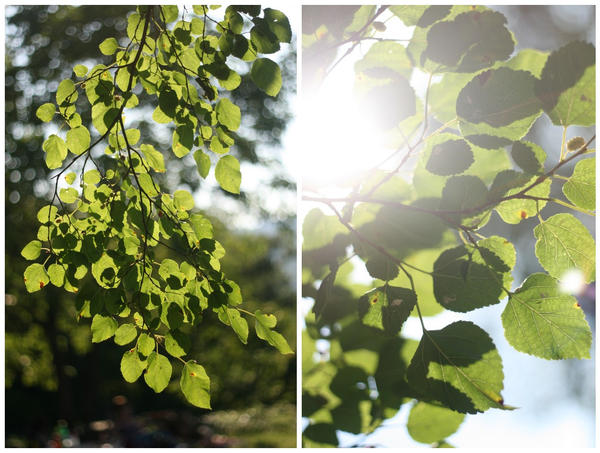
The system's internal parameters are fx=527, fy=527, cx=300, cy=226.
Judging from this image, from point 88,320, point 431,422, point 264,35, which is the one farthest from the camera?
point 88,320

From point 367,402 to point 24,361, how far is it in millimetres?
4955

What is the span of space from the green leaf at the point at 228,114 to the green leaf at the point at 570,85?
0.28 metres

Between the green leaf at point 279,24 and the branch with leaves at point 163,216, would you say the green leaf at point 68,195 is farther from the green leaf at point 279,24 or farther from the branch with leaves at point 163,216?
the green leaf at point 279,24

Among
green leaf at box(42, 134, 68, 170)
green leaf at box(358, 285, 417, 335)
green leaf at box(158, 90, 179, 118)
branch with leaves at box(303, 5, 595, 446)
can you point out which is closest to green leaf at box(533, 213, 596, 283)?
branch with leaves at box(303, 5, 595, 446)

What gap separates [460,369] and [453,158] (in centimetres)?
21

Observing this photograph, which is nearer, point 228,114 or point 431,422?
point 228,114

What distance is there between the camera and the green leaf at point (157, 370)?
17.6 inches

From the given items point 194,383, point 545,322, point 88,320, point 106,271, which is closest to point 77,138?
point 106,271

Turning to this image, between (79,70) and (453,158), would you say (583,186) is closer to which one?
→ (453,158)

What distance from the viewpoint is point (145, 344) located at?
0.46 metres

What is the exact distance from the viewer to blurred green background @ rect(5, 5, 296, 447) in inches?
138

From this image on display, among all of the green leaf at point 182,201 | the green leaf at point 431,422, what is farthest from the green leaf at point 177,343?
the green leaf at point 431,422

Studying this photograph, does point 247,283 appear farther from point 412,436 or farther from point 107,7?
point 412,436

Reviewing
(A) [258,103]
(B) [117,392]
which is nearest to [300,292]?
(A) [258,103]
